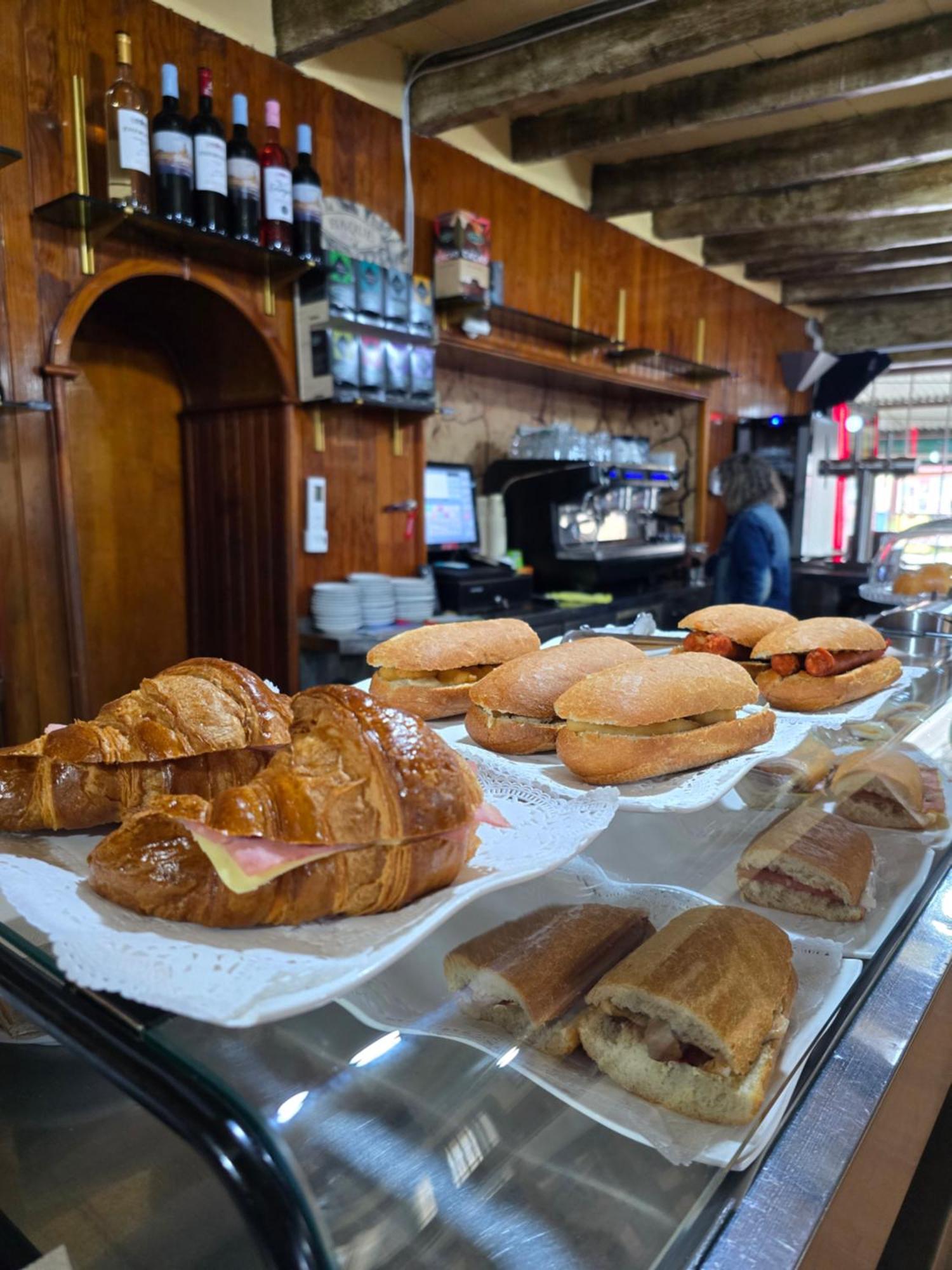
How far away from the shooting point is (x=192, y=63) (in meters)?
3.20

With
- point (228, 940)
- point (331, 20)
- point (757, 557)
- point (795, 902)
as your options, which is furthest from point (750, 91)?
point (228, 940)

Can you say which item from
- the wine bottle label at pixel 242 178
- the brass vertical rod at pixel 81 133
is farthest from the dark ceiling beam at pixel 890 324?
the brass vertical rod at pixel 81 133

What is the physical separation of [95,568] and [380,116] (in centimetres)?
244

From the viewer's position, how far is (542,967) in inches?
35.4

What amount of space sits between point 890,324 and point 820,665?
7.93m

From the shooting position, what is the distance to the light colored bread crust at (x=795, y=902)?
3.77 feet

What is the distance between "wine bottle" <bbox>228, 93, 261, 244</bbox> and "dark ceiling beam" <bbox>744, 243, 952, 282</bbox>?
4.41 metres

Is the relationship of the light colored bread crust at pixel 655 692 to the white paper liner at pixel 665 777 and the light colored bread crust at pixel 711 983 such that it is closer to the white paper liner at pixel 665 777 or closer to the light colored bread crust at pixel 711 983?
the white paper liner at pixel 665 777

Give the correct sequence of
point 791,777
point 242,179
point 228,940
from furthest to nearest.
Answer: point 242,179 → point 791,777 → point 228,940

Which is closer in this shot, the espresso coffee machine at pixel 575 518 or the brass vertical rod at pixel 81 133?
the brass vertical rod at pixel 81 133

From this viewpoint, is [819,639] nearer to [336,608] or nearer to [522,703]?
[522,703]

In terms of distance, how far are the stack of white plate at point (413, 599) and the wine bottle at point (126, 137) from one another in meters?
1.83

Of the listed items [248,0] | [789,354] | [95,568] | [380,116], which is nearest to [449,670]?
[95,568]

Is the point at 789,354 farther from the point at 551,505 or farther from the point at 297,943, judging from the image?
the point at 297,943
